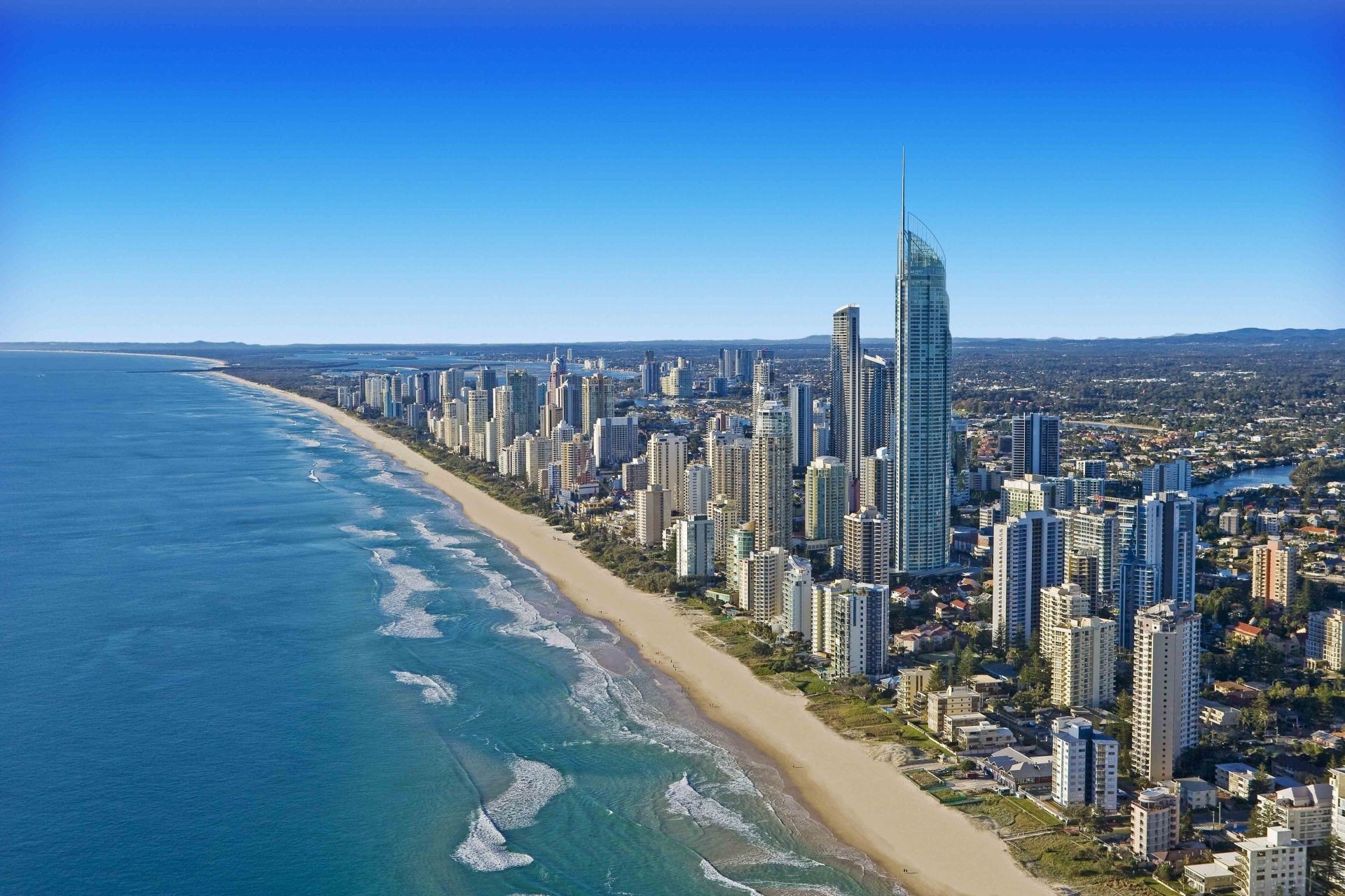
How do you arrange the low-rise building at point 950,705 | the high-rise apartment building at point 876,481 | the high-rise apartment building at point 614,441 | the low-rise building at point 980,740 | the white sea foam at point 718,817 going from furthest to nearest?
the high-rise apartment building at point 614,441
the high-rise apartment building at point 876,481
the low-rise building at point 950,705
the low-rise building at point 980,740
the white sea foam at point 718,817

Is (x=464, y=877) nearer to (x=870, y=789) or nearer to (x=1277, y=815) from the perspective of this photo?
(x=870, y=789)

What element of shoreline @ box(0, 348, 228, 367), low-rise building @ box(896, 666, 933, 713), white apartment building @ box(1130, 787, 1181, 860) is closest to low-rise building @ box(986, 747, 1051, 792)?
white apartment building @ box(1130, 787, 1181, 860)

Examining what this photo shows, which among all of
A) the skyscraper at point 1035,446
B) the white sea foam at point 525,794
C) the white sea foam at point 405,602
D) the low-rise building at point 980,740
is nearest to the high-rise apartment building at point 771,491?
the white sea foam at point 405,602

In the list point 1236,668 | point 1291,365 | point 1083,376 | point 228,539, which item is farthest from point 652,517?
point 1291,365

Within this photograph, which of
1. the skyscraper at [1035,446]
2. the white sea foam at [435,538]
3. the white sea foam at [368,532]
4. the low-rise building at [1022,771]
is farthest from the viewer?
the skyscraper at [1035,446]

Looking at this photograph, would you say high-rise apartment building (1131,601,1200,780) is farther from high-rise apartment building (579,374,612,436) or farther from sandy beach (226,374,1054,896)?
high-rise apartment building (579,374,612,436)

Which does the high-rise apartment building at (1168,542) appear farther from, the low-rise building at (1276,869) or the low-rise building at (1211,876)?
the low-rise building at (1276,869)

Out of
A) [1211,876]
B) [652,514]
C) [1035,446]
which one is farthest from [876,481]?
[1211,876]

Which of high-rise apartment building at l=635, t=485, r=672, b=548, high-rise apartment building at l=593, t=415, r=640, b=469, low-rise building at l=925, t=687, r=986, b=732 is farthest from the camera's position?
high-rise apartment building at l=593, t=415, r=640, b=469
